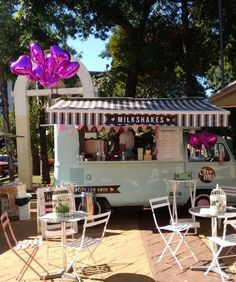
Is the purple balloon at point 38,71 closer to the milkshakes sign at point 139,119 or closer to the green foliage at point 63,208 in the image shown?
the milkshakes sign at point 139,119

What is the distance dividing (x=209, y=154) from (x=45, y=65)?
394 cm

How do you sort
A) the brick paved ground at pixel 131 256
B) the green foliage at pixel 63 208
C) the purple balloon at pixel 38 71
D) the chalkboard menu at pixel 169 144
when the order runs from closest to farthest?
the brick paved ground at pixel 131 256 < the green foliage at pixel 63 208 < the purple balloon at pixel 38 71 < the chalkboard menu at pixel 169 144

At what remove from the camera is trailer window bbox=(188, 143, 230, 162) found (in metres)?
9.70

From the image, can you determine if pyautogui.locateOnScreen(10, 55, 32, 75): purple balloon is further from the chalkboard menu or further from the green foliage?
the green foliage

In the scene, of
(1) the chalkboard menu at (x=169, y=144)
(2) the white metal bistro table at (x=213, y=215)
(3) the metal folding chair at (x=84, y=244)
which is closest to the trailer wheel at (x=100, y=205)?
(1) the chalkboard menu at (x=169, y=144)

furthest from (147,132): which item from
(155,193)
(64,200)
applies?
(64,200)

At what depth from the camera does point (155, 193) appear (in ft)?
31.4

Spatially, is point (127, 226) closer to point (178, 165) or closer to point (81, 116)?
point (178, 165)

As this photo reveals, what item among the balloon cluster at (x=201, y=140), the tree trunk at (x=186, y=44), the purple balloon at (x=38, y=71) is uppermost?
the tree trunk at (x=186, y=44)

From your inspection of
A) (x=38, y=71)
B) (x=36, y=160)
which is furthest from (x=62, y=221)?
(x=36, y=160)

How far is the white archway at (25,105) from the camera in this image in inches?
567

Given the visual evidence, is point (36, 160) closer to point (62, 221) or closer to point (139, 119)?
point (139, 119)

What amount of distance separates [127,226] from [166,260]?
2.80 metres

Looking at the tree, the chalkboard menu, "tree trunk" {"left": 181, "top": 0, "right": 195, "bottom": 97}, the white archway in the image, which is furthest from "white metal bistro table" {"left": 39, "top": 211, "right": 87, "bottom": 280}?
"tree trunk" {"left": 181, "top": 0, "right": 195, "bottom": 97}
